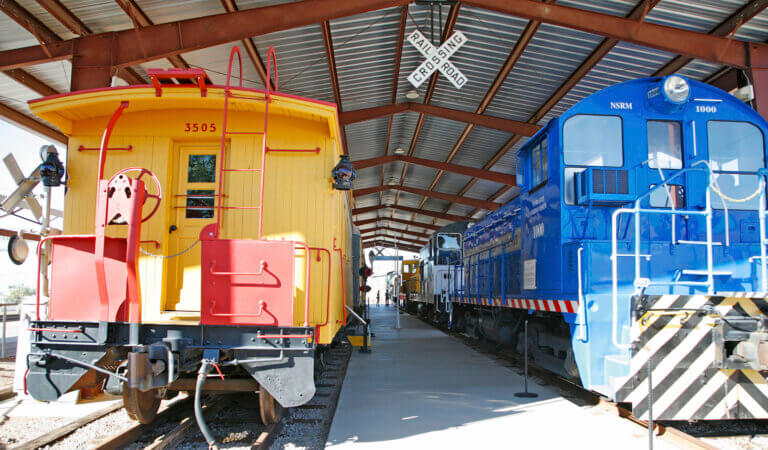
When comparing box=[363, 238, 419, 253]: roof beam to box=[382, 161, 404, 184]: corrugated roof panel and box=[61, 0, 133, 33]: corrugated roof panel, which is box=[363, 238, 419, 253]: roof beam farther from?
box=[61, 0, 133, 33]: corrugated roof panel

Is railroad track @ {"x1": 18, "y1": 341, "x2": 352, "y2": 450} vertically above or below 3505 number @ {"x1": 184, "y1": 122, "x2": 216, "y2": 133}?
below

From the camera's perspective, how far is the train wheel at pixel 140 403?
4344 millimetres

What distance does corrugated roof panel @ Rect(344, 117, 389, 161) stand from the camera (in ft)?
57.3

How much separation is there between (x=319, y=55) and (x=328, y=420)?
29.1ft

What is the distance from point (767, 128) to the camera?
6.20 m

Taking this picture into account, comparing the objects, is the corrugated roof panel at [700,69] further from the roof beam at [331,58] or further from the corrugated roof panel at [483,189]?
the corrugated roof panel at [483,189]

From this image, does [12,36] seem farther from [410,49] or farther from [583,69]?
[583,69]

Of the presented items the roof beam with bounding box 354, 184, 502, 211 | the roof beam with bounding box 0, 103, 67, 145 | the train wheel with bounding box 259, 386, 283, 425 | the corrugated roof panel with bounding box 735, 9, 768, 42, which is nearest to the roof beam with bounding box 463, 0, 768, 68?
the corrugated roof panel with bounding box 735, 9, 768, 42

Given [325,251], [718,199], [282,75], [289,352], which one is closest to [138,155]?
[325,251]

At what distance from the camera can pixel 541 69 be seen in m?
12.7

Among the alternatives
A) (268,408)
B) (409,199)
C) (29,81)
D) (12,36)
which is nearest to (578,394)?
(268,408)

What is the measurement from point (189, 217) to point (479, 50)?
9075 mm

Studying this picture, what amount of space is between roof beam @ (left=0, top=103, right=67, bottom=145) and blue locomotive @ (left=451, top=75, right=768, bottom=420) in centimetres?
1256

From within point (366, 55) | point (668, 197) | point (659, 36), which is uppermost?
point (366, 55)
